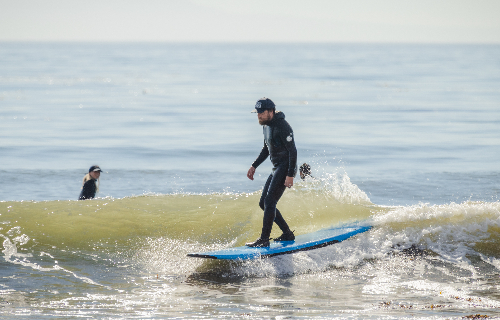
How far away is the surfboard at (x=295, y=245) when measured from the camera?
717 cm

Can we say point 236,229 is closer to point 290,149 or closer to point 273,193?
point 273,193

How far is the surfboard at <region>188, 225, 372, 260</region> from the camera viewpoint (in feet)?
23.5

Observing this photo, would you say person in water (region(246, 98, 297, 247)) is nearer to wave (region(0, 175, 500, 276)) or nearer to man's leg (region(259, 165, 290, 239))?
man's leg (region(259, 165, 290, 239))

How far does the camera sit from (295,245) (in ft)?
24.7

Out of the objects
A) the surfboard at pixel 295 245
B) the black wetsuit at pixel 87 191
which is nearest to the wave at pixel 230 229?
the surfboard at pixel 295 245

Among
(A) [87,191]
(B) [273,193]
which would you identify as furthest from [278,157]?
(A) [87,191]

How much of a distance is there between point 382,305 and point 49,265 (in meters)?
4.57

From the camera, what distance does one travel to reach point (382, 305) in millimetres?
6086

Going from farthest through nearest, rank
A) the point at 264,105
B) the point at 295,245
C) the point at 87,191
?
the point at 87,191, the point at 295,245, the point at 264,105

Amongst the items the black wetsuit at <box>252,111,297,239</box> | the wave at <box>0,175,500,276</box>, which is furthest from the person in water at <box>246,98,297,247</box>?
the wave at <box>0,175,500,276</box>

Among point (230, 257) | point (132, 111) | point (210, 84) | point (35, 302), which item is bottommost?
point (35, 302)

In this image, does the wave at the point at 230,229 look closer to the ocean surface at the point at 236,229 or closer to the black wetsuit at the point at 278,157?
the ocean surface at the point at 236,229

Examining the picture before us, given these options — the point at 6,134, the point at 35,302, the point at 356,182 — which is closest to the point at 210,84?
the point at 6,134

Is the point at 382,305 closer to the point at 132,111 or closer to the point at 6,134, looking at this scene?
the point at 6,134
